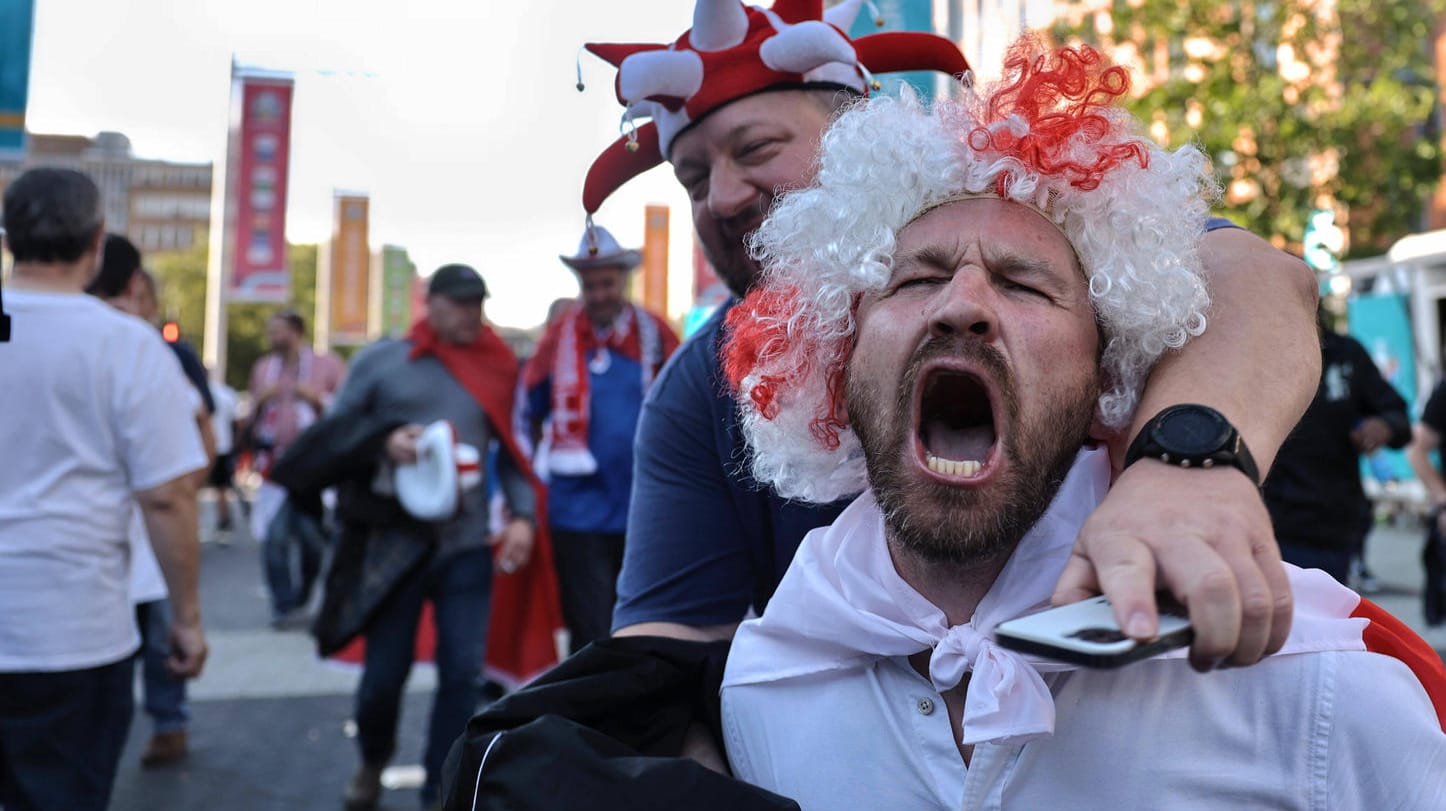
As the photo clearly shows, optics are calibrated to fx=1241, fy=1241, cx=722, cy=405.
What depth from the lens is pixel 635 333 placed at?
225 inches

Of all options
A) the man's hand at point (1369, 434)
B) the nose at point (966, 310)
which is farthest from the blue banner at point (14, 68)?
the man's hand at point (1369, 434)

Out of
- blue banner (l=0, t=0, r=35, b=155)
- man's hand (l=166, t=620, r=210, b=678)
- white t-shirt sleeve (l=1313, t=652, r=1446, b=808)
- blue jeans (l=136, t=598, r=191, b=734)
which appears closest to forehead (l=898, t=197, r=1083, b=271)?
white t-shirt sleeve (l=1313, t=652, r=1446, b=808)

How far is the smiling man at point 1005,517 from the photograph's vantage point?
1.39m

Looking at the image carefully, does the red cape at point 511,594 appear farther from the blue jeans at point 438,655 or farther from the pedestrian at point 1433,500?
the pedestrian at point 1433,500

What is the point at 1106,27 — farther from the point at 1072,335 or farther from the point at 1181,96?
the point at 1072,335

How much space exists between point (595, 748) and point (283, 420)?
8.76 metres

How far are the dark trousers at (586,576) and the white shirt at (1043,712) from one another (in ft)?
12.1

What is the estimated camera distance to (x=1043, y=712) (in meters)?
1.39

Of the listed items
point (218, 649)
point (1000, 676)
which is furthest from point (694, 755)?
point (218, 649)

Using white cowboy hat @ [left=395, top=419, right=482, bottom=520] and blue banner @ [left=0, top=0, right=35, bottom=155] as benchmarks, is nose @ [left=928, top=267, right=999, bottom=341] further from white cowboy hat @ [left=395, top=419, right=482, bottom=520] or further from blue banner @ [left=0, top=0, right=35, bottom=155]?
white cowboy hat @ [left=395, top=419, right=482, bottom=520]

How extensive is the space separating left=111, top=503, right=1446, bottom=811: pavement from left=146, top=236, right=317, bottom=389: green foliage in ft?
200

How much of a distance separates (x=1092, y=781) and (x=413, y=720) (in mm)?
5269

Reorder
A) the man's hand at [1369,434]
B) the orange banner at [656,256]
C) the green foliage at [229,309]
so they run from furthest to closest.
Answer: the green foliage at [229,309] → the orange banner at [656,256] → the man's hand at [1369,434]

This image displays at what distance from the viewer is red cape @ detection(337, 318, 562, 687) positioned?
17.8 ft
